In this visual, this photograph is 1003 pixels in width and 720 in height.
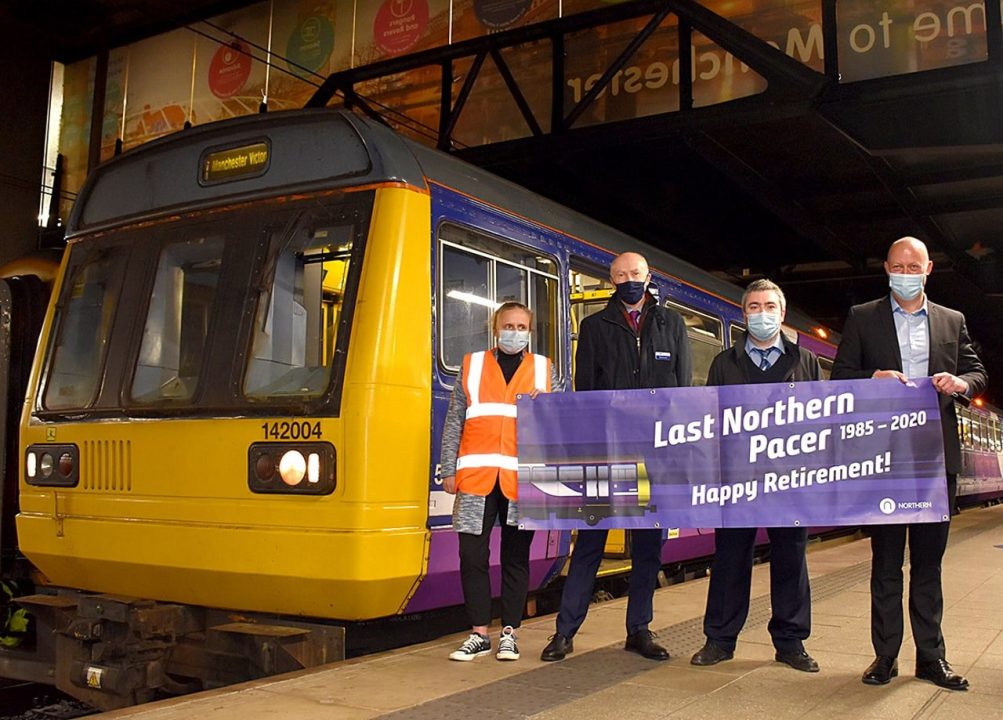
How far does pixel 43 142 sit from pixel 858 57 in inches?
595

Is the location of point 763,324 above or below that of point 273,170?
below

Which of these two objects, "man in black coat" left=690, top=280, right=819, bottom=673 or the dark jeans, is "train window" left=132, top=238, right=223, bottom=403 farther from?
"man in black coat" left=690, top=280, right=819, bottom=673

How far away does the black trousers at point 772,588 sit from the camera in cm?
454

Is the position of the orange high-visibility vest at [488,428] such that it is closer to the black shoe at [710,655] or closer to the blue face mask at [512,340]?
the blue face mask at [512,340]

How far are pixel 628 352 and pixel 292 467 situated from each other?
1.73 m

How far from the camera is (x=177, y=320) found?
5367 mm

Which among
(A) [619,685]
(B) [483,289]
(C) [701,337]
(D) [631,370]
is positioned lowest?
(A) [619,685]

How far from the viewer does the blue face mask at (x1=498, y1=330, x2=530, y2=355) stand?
4.77 meters

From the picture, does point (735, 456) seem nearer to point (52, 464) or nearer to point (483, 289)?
point (483, 289)

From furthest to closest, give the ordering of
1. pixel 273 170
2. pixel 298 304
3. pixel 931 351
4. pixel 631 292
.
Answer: pixel 273 170 → pixel 298 304 → pixel 631 292 → pixel 931 351

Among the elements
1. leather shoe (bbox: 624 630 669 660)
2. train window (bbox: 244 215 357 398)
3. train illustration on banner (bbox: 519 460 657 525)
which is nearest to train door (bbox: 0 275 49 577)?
train window (bbox: 244 215 357 398)

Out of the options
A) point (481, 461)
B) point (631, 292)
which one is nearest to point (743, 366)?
point (631, 292)

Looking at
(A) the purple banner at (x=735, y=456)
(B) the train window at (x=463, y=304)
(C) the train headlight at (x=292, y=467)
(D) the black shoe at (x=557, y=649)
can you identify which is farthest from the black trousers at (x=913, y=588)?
(C) the train headlight at (x=292, y=467)

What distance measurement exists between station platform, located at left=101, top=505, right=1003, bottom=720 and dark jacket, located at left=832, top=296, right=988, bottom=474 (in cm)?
103
